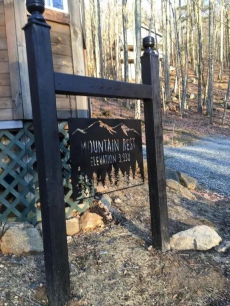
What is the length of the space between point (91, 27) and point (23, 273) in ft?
91.9

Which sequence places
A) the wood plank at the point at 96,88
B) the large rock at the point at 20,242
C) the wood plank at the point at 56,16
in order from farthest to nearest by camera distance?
the wood plank at the point at 56,16
the large rock at the point at 20,242
the wood plank at the point at 96,88

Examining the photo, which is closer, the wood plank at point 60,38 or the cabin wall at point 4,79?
the cabin wall at point 4,79

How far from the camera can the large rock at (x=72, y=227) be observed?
3.48m

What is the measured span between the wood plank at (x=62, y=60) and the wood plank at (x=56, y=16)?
0.54m

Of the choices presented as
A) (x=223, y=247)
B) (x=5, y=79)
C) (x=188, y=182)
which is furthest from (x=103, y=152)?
(x=188, y=182)

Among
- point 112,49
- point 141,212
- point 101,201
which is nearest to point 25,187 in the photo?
point 101,201

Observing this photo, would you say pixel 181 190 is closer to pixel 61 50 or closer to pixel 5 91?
pixel 61 50

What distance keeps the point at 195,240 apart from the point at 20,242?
1.91 metres

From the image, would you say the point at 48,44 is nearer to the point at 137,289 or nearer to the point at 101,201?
the point at 137,289

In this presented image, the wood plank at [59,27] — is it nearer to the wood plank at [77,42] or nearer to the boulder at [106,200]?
the wood plank at [77,42]

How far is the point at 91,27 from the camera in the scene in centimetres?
2698

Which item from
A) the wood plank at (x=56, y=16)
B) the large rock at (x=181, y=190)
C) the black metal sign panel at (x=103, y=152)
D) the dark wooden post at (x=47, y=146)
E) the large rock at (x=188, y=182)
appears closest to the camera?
the dark wooden post at (x=47, y=146)

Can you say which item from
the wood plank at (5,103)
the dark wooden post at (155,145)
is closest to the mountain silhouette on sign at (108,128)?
the dark wooden post at (155,145)

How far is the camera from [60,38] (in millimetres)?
4273
